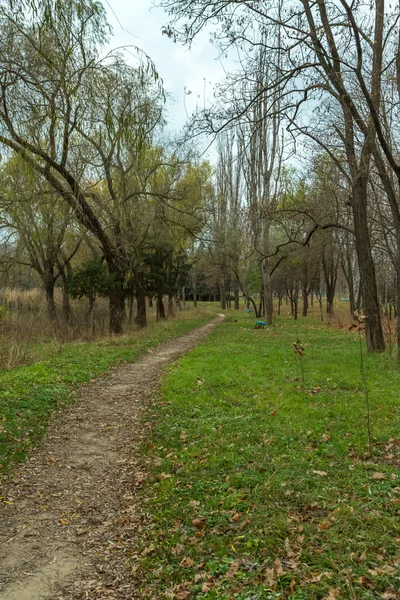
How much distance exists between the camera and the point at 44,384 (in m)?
8.73

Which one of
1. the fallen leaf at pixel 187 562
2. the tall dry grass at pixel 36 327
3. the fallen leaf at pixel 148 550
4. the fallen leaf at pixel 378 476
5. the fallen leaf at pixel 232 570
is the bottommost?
the fallen leaf at pixel 148 550

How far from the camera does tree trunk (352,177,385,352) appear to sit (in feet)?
41.1

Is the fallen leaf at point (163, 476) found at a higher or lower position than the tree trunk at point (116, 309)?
lower

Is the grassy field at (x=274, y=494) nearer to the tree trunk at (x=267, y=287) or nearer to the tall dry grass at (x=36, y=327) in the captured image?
the tall dry grass at (x=36, y=327)

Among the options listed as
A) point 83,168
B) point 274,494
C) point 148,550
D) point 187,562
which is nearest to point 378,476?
point 274,494

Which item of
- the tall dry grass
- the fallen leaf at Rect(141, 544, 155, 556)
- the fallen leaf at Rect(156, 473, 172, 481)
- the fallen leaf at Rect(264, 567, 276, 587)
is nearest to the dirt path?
the fallen leaf at Rect(141, 544, 155, 556)

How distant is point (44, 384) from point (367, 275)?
8748mm

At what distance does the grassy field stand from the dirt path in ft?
0.84

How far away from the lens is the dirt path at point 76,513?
3365mm

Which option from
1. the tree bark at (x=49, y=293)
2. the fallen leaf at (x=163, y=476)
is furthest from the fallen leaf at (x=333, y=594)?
the tree bark at (x=49, y=293)

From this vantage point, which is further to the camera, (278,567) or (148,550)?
(148,550)

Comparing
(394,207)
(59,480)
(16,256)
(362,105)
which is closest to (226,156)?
(16,256)

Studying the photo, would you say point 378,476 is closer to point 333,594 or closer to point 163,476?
point 333,594

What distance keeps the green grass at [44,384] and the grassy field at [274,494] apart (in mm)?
1734
